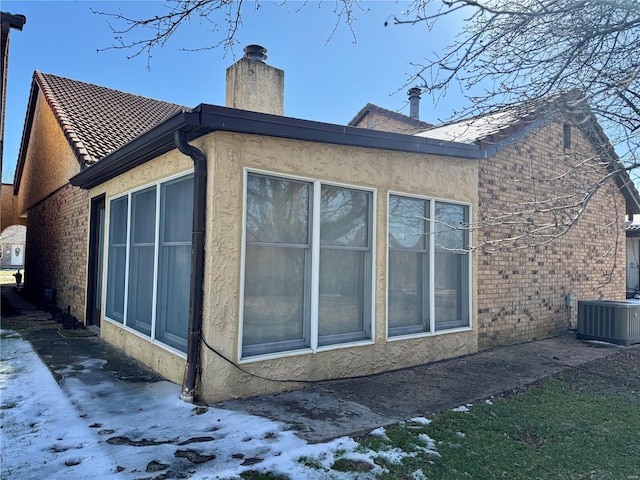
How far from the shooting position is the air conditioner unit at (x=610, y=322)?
323 inches

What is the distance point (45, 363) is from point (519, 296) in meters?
7.48

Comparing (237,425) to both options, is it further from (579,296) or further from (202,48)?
(579,296)

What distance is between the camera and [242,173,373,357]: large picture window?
5031 mm

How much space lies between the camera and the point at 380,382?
5.52 m

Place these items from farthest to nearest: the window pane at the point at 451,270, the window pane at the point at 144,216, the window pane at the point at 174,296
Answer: the window pane at the point at 451,270, the window pane at the point at 144,216, the window pane at the point at 174,296

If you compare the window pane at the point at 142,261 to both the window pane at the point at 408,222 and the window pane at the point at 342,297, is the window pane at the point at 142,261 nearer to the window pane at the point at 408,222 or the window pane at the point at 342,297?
the window pane at the point at 342,297

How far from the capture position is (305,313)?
17.6ft

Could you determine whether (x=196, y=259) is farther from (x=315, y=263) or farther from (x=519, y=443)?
(x=519, y=443)

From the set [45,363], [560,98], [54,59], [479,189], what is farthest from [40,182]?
[560,98]

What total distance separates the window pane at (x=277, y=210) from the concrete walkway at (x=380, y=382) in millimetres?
1754

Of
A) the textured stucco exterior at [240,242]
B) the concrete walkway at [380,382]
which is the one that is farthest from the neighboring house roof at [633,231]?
the textured stucco exterior at [240,242]

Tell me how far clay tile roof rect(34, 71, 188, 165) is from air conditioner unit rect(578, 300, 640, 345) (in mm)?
9823

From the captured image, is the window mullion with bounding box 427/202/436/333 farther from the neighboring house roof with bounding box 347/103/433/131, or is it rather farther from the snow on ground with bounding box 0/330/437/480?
→ the neighboring house roof with bounding box 347/103/433/131

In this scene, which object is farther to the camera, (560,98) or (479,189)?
(479,189)
